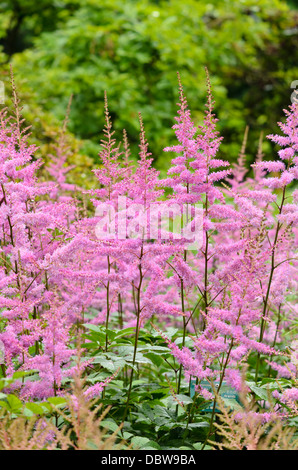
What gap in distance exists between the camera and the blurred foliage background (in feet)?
30.6

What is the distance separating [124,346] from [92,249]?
1.91ft

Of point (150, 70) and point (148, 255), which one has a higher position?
point (148, 255)

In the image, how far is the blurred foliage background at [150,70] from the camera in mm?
9312

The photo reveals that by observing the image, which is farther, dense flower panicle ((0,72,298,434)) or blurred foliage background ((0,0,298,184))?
blurred foliage background ((0,0,298,184))

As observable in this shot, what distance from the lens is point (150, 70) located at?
1000 centimetres

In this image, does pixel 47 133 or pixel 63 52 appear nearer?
pixel 47 133

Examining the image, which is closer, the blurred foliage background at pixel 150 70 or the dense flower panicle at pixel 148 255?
the dense flower panicle at pixel 148 255

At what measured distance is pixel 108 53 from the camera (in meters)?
9.64

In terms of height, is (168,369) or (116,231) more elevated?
(116,231)

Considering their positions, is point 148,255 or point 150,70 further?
point 150,70

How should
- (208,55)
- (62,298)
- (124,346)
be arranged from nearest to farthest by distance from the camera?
(124,346)
(62,298)
(208,55)
